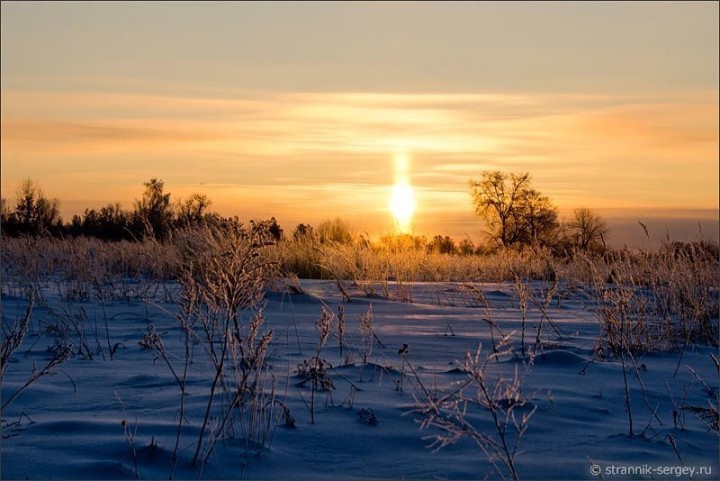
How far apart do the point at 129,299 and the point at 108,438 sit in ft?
20.6

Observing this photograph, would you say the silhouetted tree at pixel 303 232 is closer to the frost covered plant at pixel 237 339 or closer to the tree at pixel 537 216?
the frost covered plant at pixel 237 339

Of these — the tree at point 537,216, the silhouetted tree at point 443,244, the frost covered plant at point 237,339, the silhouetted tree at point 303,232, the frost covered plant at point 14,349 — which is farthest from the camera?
the tree at point 537,216

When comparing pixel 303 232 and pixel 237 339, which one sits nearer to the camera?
pixel 237 339

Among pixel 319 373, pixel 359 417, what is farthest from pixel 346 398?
pixel 359 417

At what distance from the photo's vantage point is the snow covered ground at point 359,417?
11.2 feet

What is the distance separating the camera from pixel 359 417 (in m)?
4.05

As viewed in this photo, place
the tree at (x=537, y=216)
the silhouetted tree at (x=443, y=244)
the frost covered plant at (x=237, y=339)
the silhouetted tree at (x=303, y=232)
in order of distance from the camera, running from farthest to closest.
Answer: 1. the tree at (x=537, y=216)
2. the silhouetted tree at (x=443, y=244)
3. the silhouetted tree at (x=303, y=232)
4. the frost covered plant at (x=237, y=339)

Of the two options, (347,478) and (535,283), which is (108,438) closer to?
(347,478)

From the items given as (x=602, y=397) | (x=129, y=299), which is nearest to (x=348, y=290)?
(x=129, y=299)

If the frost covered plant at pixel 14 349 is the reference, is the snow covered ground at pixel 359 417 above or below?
below

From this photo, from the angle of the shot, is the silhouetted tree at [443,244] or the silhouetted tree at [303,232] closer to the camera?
the silhouetted tree at [303,232]

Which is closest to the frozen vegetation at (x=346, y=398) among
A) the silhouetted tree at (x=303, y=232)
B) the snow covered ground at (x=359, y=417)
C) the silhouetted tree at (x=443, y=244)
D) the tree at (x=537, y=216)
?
the snow covered ground at (x=359, y=417)

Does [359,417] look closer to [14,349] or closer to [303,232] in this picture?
[14,349]

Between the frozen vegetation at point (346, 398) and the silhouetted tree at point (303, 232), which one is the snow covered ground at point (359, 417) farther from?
the silhouetted tree at point (303, 232)
